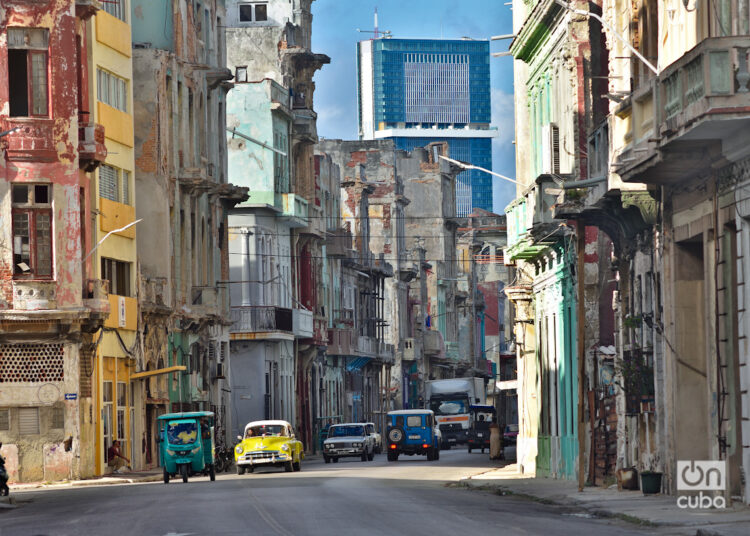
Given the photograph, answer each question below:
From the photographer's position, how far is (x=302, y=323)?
7919 cm

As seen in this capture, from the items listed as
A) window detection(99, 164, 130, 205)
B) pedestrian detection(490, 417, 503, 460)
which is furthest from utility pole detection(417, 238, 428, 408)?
window detection(99, 164, 130, 205)

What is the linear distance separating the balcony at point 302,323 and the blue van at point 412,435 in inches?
372

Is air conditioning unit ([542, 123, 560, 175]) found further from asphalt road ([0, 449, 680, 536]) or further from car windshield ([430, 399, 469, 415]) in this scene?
car windshield ([430, 399, 469, 415])

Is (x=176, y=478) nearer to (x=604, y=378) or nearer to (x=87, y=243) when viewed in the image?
(x=87, y=243)

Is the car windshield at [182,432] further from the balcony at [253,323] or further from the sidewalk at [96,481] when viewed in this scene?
the balcony at [253,323]

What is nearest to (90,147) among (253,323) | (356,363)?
(253,323)

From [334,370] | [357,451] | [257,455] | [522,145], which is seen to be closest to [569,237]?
[522,145]

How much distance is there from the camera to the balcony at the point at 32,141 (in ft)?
158

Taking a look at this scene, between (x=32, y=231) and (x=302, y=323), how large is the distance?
3140 centimetres

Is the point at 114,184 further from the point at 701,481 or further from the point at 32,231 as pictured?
the point at 701,481

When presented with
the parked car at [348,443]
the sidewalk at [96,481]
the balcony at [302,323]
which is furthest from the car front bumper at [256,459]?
the balcony at [302,323]

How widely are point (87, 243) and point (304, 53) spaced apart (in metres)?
34.3

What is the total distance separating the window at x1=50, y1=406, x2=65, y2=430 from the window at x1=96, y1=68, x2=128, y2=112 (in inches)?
417

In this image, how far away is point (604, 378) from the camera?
36.8 metres
